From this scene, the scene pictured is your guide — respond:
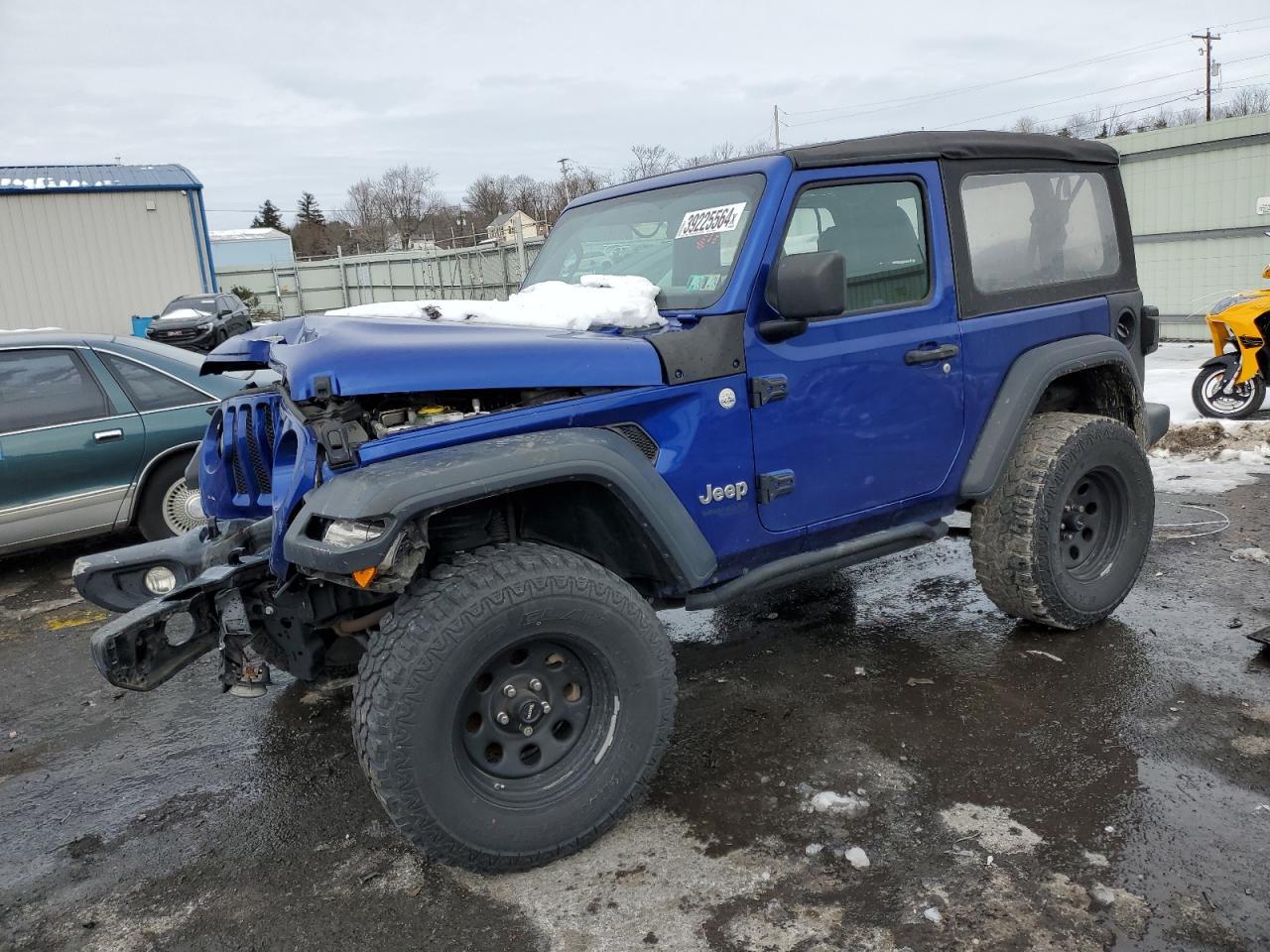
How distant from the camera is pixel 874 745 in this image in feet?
11.3

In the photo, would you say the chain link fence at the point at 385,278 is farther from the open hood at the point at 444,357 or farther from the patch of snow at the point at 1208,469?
the open hood at the point at 444,357

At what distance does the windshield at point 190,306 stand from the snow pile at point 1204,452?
15946 millimetres

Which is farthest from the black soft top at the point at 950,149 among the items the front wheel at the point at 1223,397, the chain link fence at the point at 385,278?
the chain link fence at the point at 385,278

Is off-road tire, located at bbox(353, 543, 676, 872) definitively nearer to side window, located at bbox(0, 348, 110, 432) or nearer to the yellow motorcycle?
side window, located at bbox(0, 348, 110, 432)

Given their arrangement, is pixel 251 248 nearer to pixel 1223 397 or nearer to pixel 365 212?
pixel 365 212

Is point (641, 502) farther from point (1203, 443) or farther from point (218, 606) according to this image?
point (1203, 443)

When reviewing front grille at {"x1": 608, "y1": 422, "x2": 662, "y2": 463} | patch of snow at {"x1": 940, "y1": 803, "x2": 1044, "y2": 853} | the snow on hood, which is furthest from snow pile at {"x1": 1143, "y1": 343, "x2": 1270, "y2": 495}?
the snow on hood

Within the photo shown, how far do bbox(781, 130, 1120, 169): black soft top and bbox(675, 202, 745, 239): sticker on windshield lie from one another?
275mm

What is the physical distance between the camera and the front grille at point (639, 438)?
10.0 ft

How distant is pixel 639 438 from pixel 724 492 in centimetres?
37

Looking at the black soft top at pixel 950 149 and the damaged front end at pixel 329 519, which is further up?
the black soft top at pixel 950 149

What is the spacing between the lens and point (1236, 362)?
27.7 feet

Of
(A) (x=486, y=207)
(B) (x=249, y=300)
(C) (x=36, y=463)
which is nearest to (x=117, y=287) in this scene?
(B) (x=249, y=300)

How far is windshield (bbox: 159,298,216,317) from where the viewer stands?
17.8m
